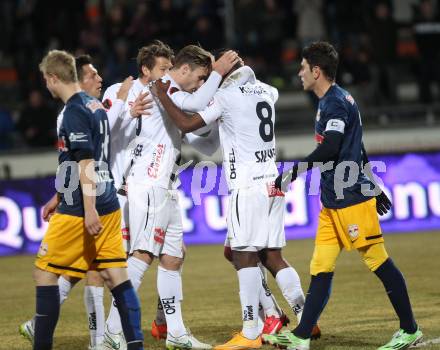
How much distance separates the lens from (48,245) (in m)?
6.86

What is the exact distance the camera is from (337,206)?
7.53m

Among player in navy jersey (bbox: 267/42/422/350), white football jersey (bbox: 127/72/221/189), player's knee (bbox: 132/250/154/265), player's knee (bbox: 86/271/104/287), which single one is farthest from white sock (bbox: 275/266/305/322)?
player's knee (bbox: 86/271/104/287)

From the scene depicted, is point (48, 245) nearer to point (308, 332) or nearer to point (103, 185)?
point (103, 185)

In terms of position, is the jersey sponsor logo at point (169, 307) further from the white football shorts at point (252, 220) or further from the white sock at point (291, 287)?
the white sock at point (291, 287)

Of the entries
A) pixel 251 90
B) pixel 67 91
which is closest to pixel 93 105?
pixel 67 91

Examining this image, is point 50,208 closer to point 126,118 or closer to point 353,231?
point 126,118

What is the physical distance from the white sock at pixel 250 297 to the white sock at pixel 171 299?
54 centimetres

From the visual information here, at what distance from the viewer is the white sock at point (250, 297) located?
775 centimetres

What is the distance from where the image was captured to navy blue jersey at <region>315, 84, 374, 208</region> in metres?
7.47

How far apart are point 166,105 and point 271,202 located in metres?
1.14

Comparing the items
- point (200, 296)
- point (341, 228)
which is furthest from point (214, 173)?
point (341, 228)

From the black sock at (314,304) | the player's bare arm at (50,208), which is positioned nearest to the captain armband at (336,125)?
the black sock at (314,304)

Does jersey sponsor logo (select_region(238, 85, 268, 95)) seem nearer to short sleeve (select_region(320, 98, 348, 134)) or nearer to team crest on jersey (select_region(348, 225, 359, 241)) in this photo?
short sleeve (select_region(320, 98, 348, 134))

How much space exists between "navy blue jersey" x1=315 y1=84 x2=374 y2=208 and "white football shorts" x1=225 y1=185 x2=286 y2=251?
517mm
